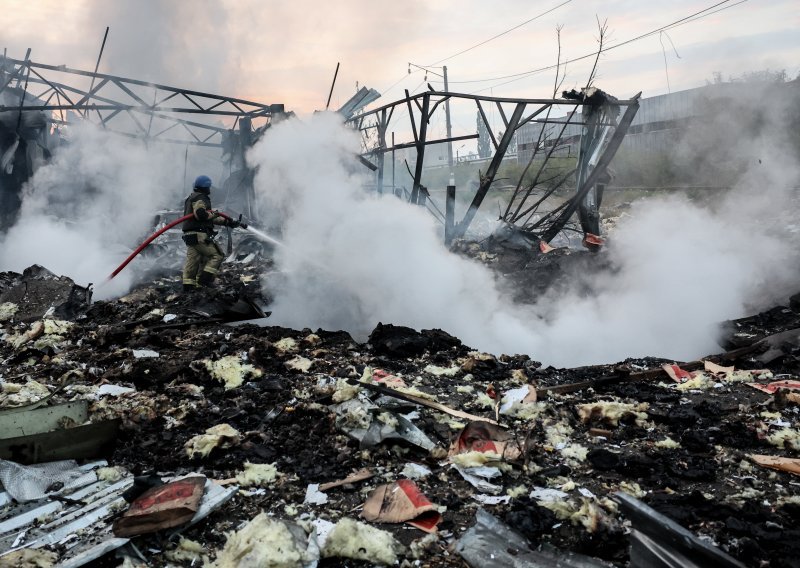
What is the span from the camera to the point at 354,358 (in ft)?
17.0

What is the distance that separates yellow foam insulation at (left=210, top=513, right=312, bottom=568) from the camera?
7.09 feet

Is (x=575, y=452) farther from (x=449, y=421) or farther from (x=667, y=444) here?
(x=449, y=421)

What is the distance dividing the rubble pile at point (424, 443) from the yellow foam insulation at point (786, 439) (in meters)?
0.01

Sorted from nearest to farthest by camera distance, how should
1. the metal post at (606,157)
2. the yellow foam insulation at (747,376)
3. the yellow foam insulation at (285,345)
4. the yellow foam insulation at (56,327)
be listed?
1. the yellow foam insulation at (747,376)
2. the yellow foam insulation at (285,345)
3. the yellow foam insulation at (56,327)
4. the metal post at (606,157)

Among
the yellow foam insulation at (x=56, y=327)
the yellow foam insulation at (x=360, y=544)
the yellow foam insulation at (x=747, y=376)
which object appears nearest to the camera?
the yellow foam insulation at (x=360, y=544)

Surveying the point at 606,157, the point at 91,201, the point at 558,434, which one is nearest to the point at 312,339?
the point at 558,434

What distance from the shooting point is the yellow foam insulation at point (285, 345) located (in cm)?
534

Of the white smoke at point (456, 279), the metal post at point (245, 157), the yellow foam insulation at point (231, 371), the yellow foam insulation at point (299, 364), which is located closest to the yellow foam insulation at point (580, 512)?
the yellow foam insulation at point (299, 364)

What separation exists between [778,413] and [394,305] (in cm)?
397

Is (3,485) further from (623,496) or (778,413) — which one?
(778,413)

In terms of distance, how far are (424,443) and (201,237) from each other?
245 inches

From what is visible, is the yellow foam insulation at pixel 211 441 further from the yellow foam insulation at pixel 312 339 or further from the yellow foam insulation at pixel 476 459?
the yellow foam insulation at pixel 312 339

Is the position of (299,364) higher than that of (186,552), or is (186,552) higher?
(299,364)

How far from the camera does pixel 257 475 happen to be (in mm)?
2982
